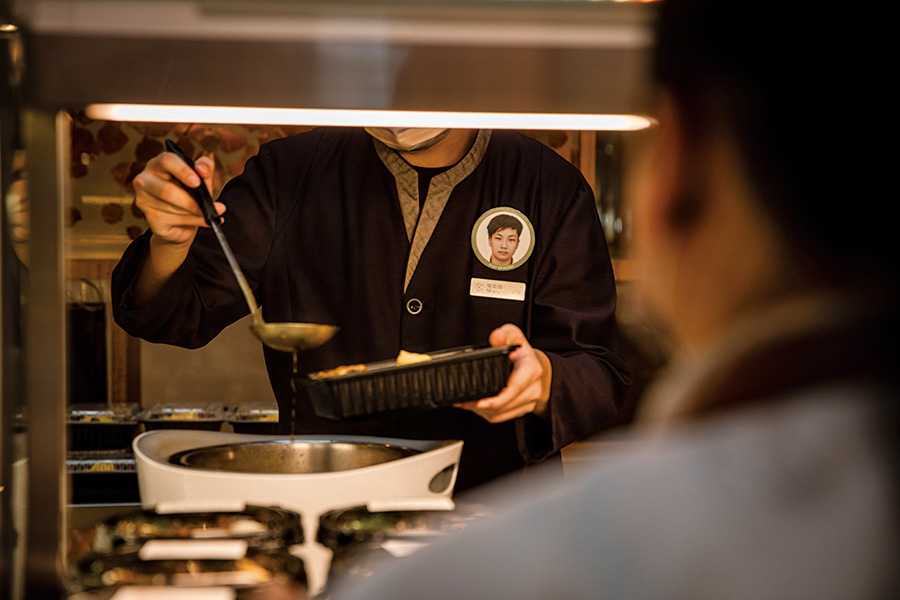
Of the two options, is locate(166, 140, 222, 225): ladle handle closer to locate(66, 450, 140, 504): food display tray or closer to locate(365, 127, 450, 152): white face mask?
locate(365, 127, 450, 152): white face mask

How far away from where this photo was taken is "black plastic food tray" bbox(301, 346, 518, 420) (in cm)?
94

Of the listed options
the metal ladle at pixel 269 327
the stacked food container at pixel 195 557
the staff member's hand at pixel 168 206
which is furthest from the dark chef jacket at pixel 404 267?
the stacked food container at pixel 195 557

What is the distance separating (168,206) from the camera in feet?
3.23

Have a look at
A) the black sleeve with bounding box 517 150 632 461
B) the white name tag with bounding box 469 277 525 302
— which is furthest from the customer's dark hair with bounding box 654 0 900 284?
the white name tag with bounding box 469 277 525 302

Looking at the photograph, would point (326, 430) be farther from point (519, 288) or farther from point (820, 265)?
point (820, 265)

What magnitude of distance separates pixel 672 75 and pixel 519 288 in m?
0.95

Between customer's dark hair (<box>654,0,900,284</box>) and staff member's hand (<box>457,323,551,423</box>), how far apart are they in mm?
717

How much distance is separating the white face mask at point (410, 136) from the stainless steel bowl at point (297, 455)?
426mm

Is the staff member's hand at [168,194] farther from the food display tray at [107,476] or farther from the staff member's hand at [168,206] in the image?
the food display tray at [107,476]

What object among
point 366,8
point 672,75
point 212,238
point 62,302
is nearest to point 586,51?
point 366,8

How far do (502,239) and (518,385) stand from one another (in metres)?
0.34

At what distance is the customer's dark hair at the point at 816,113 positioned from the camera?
0.30 metres

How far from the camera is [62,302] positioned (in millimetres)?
859

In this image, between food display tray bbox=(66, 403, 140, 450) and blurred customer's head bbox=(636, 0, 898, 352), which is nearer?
blurred customer's head bbox=(636, 0, 898, 352)
